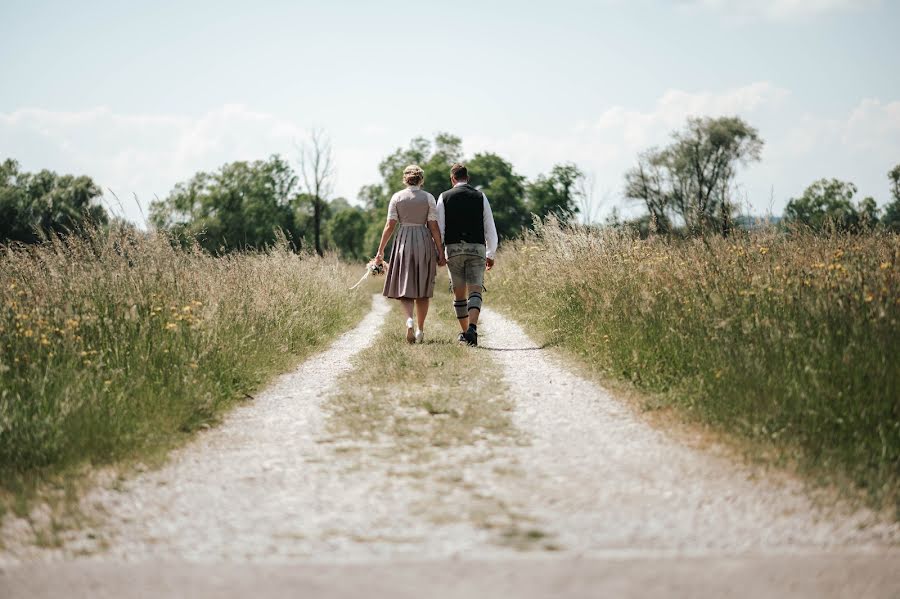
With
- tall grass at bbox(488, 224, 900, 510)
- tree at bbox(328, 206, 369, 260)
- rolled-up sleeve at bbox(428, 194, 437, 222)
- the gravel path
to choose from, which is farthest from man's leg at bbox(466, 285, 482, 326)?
tree at bbox(328, 206, 369, 260)

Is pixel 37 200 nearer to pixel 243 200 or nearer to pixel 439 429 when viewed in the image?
pixel 243 200

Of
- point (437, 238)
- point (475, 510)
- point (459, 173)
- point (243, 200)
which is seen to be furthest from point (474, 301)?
point (243, 200)

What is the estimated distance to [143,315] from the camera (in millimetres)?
6785

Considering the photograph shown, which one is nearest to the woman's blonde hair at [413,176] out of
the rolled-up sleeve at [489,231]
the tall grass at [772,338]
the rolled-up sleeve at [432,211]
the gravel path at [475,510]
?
the rolled-up sleeve at [432,211]

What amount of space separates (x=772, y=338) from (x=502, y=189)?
56.5 m

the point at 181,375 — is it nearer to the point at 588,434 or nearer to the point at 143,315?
the point at 143,315

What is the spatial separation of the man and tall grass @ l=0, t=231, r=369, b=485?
230cm

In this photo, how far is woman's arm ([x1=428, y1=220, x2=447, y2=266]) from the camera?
10047 millimetres

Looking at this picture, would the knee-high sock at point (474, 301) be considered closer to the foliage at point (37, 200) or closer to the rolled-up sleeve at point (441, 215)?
the rolled-up sleeve at point (441, 215)

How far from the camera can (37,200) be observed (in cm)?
6359

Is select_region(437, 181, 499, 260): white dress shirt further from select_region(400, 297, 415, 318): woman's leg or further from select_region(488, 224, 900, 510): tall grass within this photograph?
select_region(488, 224, 900, 510): tall grass

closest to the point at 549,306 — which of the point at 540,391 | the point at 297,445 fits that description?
the point at 540,391

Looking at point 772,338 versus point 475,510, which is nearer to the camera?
point 475,510

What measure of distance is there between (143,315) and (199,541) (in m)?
4.05
